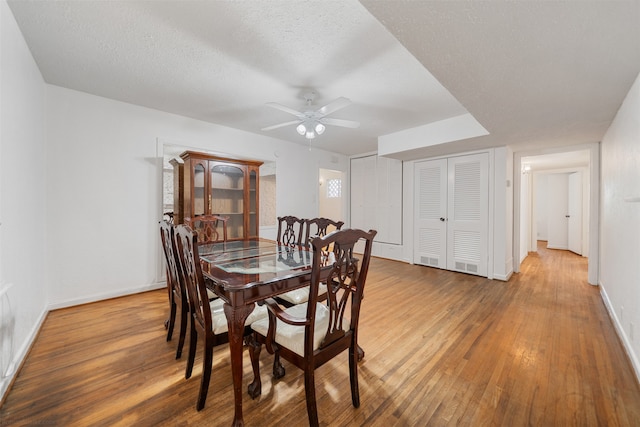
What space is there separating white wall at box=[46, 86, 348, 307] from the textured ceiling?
0.30 m

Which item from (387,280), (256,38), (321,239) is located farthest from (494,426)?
(256,38)

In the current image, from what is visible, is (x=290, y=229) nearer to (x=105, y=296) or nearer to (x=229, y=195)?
(x=229, y=195)

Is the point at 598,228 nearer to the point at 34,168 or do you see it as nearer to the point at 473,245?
the point at 473,245

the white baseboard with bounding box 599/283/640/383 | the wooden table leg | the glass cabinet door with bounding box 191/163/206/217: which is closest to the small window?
the glass cabinet door with bounding box 191/163/206/217

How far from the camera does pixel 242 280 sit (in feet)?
4.70

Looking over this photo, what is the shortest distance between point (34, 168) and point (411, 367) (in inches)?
139

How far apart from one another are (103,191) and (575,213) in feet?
29.8

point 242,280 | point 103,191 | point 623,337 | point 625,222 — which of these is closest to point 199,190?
point 103,191

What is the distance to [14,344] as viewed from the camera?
1.68m

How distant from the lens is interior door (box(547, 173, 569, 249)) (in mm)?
6363

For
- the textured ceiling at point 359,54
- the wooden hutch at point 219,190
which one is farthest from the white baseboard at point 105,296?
the textured ceiling at point 359,54

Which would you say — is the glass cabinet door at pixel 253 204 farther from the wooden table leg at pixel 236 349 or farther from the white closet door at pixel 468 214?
the white closet door at pixel 468 214

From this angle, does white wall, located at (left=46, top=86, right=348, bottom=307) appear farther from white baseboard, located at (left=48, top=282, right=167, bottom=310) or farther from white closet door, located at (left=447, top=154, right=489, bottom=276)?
white closet door, located at (left=447, top=154, right=489, bottom=276)

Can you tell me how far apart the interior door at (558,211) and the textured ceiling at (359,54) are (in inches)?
179
